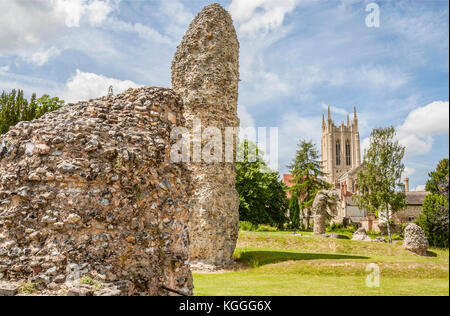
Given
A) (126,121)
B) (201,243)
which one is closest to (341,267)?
(201,243)

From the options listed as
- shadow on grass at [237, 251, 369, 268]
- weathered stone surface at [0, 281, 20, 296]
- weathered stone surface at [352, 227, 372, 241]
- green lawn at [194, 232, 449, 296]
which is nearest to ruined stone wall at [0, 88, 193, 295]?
weathered stone surface at [0, 281, 20, 296]

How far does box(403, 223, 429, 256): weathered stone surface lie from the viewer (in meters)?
18.2

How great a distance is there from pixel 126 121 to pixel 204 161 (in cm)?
1012

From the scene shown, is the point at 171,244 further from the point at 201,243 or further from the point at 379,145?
the point at 379,145

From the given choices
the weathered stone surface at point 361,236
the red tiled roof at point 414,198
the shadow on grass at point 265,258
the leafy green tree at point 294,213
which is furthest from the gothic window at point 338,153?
the shadow on grass at point 265,258

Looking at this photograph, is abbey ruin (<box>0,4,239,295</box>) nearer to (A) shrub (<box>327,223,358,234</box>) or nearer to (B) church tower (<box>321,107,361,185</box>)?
(A) shrub (<box>327,223,358,234</box>)

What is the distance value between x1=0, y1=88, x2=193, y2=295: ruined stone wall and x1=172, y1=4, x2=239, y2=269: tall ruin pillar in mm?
9391

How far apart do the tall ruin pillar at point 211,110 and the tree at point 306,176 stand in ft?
108

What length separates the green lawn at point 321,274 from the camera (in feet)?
27.1

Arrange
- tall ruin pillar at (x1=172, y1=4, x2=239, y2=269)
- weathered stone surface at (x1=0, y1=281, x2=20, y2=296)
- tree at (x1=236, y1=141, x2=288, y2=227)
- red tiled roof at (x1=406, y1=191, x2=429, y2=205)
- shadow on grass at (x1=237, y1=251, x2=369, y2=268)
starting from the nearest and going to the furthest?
1. weathered stone surface at (x1=0, y1=281, x2=20, y2=296)
2. tall ruin pillar at (x1=172, y1=4, x2=239, y2=269)
3. shadow on grass at (x1=237, y1=251, x2=369, y2=268)
4. tree at (x1=236, y1=141, x2=288, y2=227)
5. red tiled roof at (x1=406, y1=191, x2=429, y2=205)

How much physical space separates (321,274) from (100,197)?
1052 cm

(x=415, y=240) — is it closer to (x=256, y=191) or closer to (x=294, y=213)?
(x=256, y=191)
